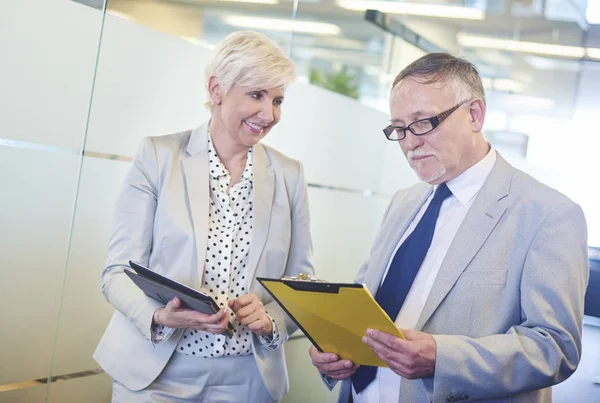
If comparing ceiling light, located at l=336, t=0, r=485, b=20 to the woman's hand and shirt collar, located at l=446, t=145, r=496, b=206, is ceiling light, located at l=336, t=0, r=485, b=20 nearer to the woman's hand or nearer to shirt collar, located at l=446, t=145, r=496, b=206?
shirt collar, located at l=446, t=145, r=496, b=206

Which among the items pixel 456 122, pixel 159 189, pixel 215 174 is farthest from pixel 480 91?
pixel 159 189

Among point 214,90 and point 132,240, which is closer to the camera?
point 132,240

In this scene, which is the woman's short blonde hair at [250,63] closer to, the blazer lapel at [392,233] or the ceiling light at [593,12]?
the blazer lapel at [392,233]

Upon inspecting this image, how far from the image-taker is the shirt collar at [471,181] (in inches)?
96.2

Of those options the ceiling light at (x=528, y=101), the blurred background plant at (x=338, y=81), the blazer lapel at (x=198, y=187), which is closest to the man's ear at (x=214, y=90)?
the blazer lapel at (x=198, y=187)

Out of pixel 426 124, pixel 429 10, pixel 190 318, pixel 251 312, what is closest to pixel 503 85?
pixel 429 10

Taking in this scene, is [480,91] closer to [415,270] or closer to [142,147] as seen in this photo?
[415,270]

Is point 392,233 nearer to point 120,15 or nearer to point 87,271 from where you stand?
point 87,271

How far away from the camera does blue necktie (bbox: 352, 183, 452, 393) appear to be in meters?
2.39

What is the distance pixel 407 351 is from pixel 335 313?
233 millimetres

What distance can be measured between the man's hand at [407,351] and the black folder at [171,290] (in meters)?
0.50

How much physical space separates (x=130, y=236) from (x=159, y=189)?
21cm

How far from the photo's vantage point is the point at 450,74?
8.10ft

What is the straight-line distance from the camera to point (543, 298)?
2.11 metres
